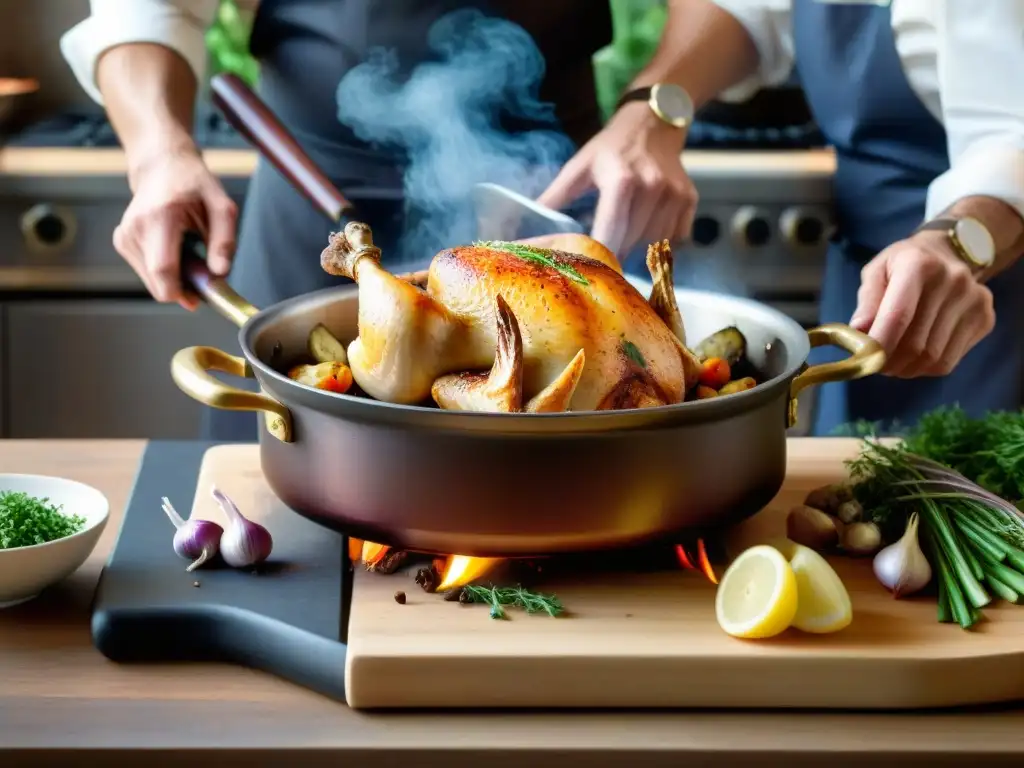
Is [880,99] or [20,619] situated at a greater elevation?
[880,99]

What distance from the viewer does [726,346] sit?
1.37 metres

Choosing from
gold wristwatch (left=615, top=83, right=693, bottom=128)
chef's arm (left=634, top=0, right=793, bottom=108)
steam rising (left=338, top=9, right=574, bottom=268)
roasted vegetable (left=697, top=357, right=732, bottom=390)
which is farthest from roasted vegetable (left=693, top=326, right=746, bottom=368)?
chef's arm (left=634, top=0, right=793, bottom=108)

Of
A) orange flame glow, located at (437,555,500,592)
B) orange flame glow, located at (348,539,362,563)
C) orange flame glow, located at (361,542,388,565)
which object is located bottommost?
orange flame glow, located at (348,539,362,563)

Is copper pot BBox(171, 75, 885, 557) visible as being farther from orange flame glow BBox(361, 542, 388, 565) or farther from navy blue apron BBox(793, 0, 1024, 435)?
navy blue apron BBox(793, 0, 1024, 435)

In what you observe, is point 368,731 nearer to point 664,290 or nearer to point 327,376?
point 327,376

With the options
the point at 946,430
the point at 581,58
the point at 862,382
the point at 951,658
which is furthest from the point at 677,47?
the point at 951,658

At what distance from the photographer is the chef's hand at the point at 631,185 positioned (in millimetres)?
1771

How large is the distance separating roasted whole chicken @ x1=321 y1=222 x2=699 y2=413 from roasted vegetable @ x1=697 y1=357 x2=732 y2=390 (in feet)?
0.28

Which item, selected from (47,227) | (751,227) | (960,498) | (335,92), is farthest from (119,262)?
(960,498)

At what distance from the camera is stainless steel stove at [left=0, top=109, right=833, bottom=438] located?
9.48 feet

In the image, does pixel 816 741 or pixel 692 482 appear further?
pixel 692 482

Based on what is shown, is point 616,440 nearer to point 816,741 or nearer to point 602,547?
point 602,547

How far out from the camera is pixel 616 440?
41.2 inches

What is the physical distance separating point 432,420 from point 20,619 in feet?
1.48
